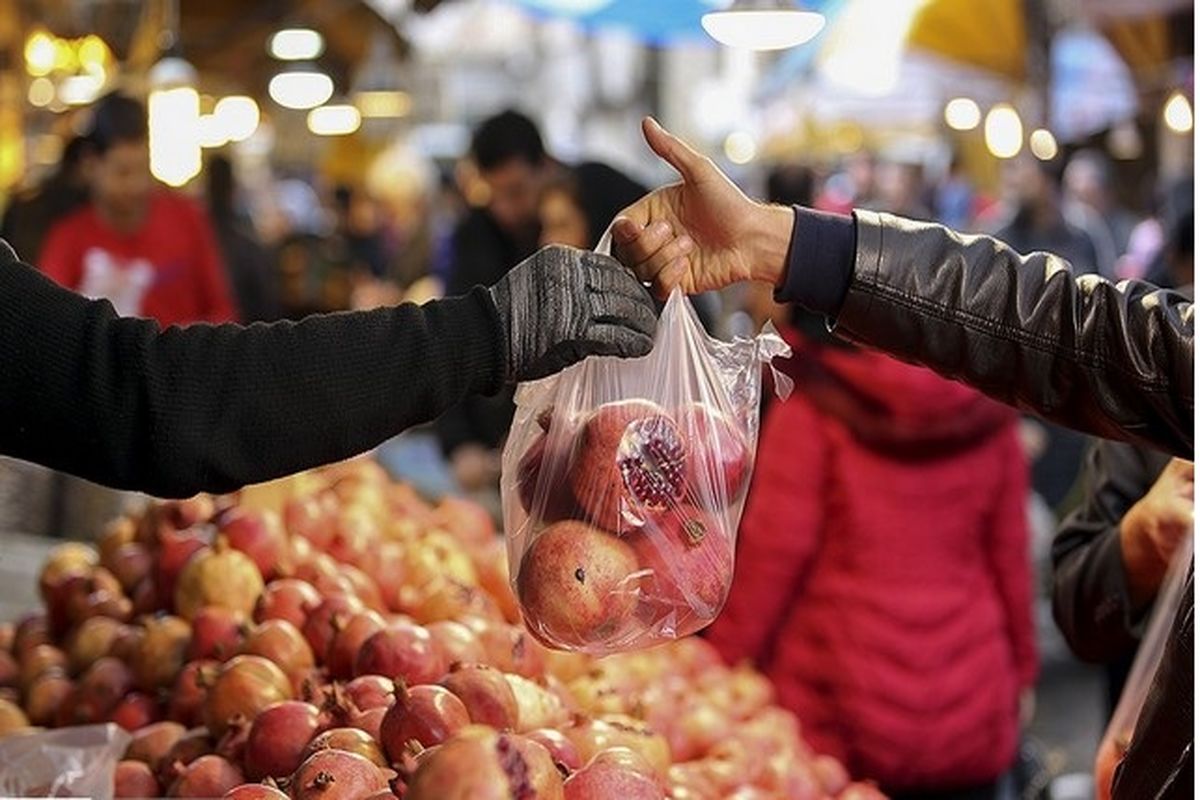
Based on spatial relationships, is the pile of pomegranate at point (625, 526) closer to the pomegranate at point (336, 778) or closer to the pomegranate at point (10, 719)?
the pomegranate at point (336, 778)

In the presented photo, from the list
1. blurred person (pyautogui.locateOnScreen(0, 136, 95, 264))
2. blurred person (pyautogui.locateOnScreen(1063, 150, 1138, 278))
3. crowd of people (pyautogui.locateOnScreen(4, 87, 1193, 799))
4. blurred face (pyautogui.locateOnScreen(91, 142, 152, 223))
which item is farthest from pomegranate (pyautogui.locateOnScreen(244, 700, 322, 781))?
blurred person (pyautogui.locateOnScreen(1063, 150, 1138, 278))

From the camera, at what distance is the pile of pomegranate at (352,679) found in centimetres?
222

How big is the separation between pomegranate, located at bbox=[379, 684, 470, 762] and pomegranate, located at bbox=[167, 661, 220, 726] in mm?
783

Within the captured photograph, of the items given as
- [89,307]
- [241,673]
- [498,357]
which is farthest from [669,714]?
[89,307]

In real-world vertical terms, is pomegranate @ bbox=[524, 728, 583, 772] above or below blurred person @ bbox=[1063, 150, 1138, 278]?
above

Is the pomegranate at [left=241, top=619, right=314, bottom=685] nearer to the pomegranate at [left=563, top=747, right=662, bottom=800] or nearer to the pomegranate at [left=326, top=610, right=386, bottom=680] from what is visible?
the pomegranate at [left=326, top=610, right=386, bottom=680]

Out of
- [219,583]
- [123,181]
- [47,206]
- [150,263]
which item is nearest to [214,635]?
[219,583]

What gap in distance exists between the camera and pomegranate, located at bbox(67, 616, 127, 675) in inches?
139

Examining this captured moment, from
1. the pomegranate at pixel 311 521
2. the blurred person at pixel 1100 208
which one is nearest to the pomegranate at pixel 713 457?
the pomegranate at pixel 311 521

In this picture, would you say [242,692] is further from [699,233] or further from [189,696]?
[699,233]

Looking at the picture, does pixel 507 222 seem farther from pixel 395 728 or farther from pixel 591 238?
pixel 395 728

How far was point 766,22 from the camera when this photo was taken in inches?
241

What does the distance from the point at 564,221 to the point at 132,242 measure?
2.02 m

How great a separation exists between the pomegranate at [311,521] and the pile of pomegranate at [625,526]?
155cm
